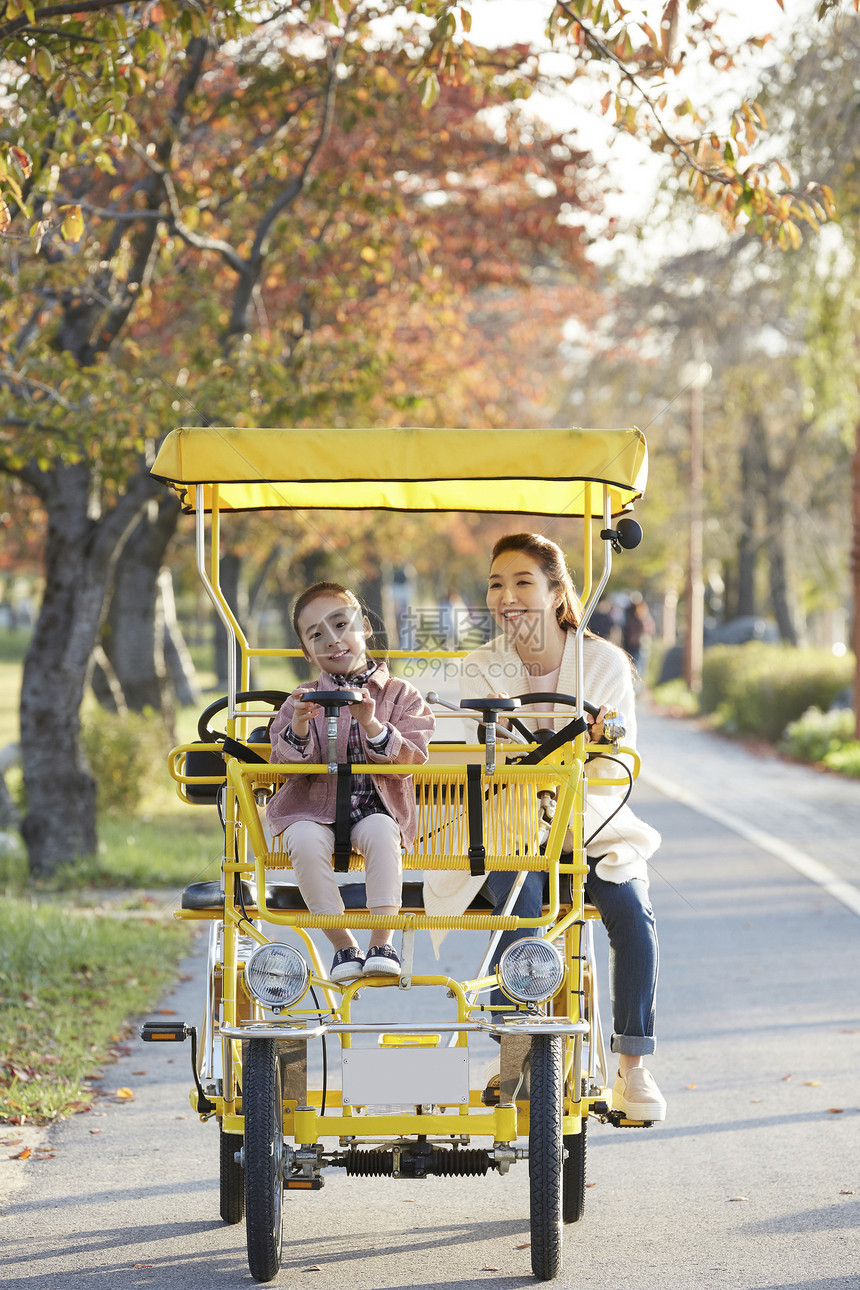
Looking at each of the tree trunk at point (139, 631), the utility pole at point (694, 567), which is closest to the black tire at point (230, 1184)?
the tree trunk at point (139, 631)

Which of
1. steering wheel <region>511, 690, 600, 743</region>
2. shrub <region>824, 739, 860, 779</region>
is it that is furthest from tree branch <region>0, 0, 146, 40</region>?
shrub <region>824, 739, 860, 779</region>

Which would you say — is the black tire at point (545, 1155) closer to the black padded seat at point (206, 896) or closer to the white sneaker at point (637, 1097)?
the white sneaker at point (637, 1097)

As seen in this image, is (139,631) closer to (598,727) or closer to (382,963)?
(598,727)

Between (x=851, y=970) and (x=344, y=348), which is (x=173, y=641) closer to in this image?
(x=344, y=348)

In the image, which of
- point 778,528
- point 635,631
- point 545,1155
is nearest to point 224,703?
point 545,1155

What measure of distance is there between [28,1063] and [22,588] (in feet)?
294

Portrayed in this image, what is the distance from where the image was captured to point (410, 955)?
16.3 feet

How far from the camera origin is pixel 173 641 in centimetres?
2348

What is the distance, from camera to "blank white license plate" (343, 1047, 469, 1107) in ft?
13.3

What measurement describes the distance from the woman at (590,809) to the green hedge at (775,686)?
16754mm

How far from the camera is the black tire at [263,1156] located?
157 inches

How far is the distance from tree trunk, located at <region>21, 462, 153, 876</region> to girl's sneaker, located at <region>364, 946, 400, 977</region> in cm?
683

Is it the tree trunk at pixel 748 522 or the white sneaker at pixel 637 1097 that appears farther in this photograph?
the tree trunk at pixel 748 522

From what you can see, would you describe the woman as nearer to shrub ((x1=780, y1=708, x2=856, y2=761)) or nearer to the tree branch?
the tree branch
